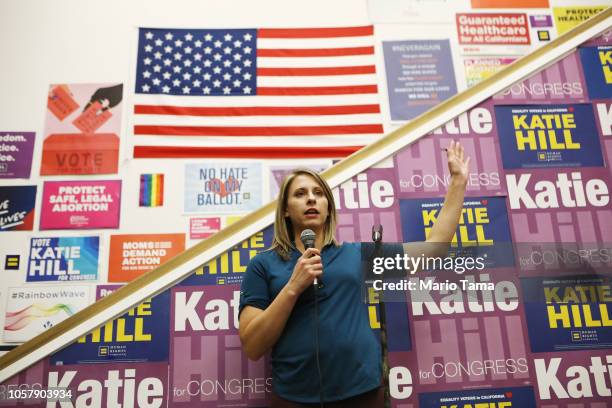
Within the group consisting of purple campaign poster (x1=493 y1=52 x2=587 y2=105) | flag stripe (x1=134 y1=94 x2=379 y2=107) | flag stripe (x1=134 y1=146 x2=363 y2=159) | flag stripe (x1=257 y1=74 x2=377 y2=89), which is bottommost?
purple campaign poster (x1=493 y1=52 x2=587 y2=105)

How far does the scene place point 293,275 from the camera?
4.43ft

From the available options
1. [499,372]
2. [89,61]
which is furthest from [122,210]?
[499,372]

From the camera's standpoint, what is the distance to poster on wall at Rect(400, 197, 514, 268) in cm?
187

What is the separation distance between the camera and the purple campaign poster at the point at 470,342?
171cm

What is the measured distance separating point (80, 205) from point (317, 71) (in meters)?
1.78

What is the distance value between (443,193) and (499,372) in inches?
28.8

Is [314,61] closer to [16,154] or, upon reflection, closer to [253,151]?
[253,151]

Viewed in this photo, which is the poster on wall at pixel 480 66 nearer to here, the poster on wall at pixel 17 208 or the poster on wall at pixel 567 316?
the poster on wall at pixel 567 316

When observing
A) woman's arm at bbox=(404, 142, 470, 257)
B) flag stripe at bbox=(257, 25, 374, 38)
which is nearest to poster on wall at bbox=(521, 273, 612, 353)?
woman's arm at bbox=(404, 142, 470, 257)

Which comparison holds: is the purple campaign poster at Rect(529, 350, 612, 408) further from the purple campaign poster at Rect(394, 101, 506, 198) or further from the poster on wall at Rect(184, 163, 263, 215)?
the poster on wall at Rect(184, 163, 263, 215)

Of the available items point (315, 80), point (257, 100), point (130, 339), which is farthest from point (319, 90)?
point (130, 339)

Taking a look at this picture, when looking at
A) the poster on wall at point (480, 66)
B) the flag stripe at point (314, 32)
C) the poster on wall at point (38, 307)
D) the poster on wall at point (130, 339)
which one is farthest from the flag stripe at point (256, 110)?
the poster on wall at point (130, 339)

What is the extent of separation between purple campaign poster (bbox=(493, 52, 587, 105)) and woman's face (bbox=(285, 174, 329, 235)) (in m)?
1.00

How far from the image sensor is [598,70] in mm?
2072
